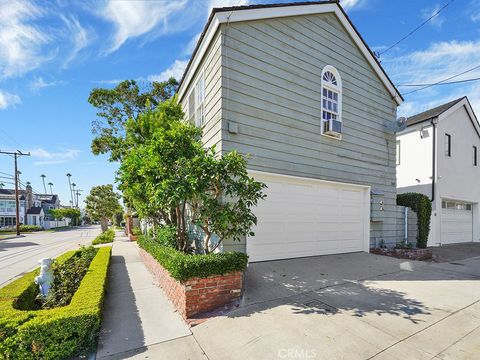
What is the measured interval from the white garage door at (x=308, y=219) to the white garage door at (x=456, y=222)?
287 inches

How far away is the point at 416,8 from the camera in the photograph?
789cm

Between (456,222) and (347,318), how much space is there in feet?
45.5

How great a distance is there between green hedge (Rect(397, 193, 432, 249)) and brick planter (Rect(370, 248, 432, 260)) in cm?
169

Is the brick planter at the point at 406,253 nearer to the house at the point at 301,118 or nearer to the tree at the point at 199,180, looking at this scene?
the house at the point at 301,118

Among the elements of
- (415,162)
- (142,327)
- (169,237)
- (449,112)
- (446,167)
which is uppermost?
(449,112)

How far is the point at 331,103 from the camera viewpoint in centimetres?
827

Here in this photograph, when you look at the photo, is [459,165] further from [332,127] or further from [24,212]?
[24,212]

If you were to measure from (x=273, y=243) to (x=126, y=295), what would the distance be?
11.8ft

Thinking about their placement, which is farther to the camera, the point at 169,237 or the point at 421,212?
the point at 421,212

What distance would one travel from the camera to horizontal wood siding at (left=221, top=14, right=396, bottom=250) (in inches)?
249

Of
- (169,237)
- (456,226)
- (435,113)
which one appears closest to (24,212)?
(169,237)

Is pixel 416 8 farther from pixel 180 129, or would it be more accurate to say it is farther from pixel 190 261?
pixel 190 261

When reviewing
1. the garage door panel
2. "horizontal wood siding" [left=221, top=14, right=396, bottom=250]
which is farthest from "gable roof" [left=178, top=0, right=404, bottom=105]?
the garage door panel

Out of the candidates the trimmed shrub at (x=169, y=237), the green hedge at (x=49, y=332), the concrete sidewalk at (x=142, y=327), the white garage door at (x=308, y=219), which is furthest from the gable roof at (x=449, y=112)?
the green hedge at (x=49, y=332)
